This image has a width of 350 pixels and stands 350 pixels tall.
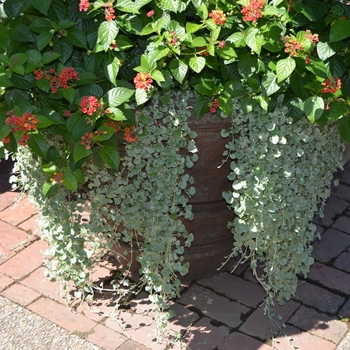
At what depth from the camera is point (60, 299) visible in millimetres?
3336

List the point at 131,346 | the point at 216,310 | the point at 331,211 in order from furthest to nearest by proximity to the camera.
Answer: the point at 331,211 < the point at 216,310 < the point at 131,346

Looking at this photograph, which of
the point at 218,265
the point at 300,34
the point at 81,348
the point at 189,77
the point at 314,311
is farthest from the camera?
the point at 218,265

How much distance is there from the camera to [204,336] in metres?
3.12

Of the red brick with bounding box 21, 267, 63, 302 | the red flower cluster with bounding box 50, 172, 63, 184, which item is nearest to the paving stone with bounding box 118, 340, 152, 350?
the red brick with bounding box 21, 267, 63, 302

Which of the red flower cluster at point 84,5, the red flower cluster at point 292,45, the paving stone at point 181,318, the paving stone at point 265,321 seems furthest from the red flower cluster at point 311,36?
the paving stone at point 181,318

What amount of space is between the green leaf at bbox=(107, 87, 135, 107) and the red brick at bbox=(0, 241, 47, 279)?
1.27 m

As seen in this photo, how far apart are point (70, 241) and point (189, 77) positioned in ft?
3.01

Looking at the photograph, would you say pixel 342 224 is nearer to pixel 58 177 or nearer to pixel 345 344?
pixel 345 344

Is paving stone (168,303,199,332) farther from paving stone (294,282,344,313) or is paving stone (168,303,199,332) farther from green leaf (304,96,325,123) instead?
green leaf (304,96,325,123)

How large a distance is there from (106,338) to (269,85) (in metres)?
1.35

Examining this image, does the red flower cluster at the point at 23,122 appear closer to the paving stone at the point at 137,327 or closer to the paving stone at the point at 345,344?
the paving stone at the point at 137,327

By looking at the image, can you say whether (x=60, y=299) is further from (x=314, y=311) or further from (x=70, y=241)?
(x=314, y=311)

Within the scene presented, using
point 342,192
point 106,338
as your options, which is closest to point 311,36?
point 106,338

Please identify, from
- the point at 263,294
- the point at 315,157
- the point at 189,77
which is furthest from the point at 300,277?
the point at 189,77
